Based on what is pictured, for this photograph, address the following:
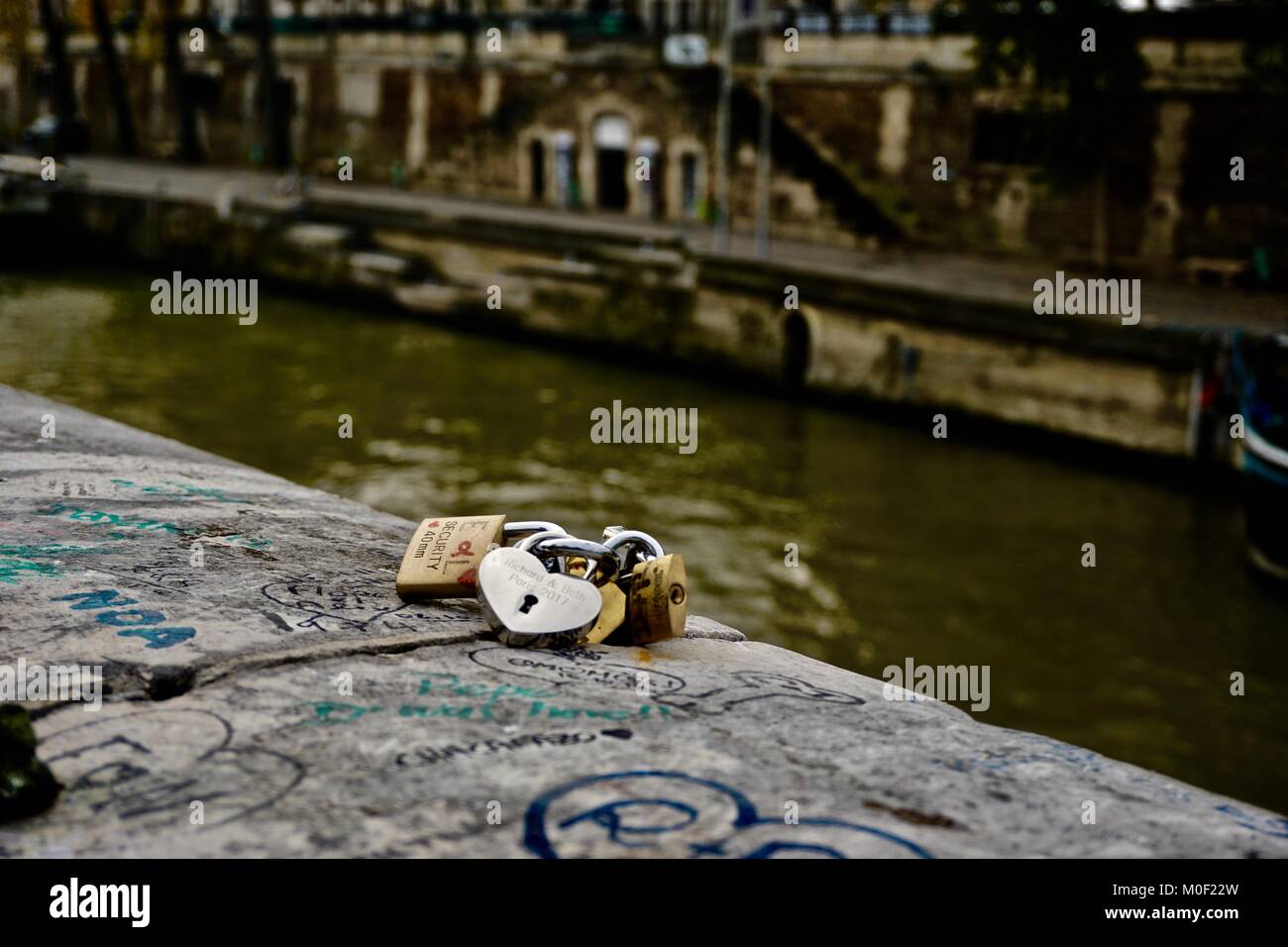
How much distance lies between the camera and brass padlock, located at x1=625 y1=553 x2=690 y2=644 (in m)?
3.75

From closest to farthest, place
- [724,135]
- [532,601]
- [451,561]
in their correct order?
[532,601]
[451,561]
[724,135]

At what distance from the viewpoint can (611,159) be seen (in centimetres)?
2902

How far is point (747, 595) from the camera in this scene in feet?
39.6

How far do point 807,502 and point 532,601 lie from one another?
11442 mm

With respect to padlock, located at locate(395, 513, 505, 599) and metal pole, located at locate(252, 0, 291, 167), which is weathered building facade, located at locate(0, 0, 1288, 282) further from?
padlock, located at locate(395, 513, 505, 599)

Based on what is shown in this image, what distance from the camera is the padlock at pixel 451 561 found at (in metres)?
3.84

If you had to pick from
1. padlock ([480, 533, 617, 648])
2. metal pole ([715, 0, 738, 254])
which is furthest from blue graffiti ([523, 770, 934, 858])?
metal pole ([715, 0, 738, 254])

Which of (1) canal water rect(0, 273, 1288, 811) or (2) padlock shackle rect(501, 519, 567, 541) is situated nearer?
(2) padlock shackle rect(501, 519, 567, 541)

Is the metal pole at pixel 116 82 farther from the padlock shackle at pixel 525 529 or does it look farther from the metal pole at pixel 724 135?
the padlock shackle at pixel 525 529

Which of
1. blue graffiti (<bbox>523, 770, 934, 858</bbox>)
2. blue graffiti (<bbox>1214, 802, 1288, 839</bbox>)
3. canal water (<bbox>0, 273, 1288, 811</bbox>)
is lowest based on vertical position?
canal water (<bbox>0, 273, 1288, 811</bbox>)

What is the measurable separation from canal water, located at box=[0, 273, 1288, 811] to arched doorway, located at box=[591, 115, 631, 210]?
24.5 feet

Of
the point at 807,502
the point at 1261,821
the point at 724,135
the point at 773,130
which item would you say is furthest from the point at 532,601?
the point at 773,130

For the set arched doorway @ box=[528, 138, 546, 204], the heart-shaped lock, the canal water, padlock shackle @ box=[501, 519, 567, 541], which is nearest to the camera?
the heart-shaped lock

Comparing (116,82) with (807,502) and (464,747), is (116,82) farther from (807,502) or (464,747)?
(464,747)
